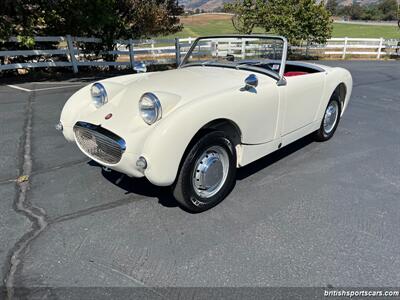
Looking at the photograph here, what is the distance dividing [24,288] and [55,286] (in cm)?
19

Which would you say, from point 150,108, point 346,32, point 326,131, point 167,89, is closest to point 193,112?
point 150,108

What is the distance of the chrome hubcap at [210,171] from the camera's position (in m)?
2.96

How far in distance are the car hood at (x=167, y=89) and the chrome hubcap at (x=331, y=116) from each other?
1827 mm

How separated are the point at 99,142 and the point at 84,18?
30.7ft

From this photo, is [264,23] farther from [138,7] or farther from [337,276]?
[337,276]

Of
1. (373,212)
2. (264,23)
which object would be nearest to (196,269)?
(373,212)

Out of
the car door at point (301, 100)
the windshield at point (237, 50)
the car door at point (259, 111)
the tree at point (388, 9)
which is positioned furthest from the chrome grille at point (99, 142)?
the tree at point (388, 9)

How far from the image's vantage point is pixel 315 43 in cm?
2072

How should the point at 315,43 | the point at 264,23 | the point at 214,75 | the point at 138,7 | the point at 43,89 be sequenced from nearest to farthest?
1. the point at 214,75
2. the point at 43,89
3. the point at 138,7
4. the point at 264,23
5. the point at 315,43

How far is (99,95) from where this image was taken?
133 inches

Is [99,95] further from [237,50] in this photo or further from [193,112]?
[237,50]

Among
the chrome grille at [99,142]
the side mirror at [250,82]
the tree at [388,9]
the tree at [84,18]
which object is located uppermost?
the tree at [388,9]

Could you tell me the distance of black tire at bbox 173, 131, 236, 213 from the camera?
2.78m

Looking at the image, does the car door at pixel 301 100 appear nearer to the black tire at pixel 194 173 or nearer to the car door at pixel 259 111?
the car door at pixel 259 111
